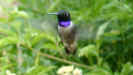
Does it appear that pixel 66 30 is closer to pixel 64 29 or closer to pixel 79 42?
pixel 64 29

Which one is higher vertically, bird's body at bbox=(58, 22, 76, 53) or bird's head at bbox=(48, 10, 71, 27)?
bird's head at bbox=(48, 10, 71, 27)

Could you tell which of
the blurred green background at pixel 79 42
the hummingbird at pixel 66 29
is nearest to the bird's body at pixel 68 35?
the hummingbird at pixel 66 29

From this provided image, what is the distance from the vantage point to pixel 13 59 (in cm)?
146

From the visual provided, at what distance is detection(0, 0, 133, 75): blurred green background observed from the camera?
1.21 meters

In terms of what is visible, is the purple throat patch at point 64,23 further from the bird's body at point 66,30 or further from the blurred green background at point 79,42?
the blurred green background at point 79,42

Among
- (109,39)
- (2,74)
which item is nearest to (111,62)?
(109,39)

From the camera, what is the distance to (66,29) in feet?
2.54

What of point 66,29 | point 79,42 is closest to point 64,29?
point 66,29

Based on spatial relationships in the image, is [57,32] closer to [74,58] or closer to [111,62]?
[74,58]

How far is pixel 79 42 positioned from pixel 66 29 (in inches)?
18.0

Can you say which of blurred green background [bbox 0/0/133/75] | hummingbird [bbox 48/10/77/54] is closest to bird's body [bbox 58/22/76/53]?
hummingbird [bbox 48/10/77/54]

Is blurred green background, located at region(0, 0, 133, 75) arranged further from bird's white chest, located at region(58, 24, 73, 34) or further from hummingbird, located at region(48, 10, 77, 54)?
bird's white chest, located at region(58, 24, 73, 34)

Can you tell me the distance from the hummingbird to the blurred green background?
0.17 metres

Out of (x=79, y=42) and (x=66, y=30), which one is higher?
(x=66, y=30)
